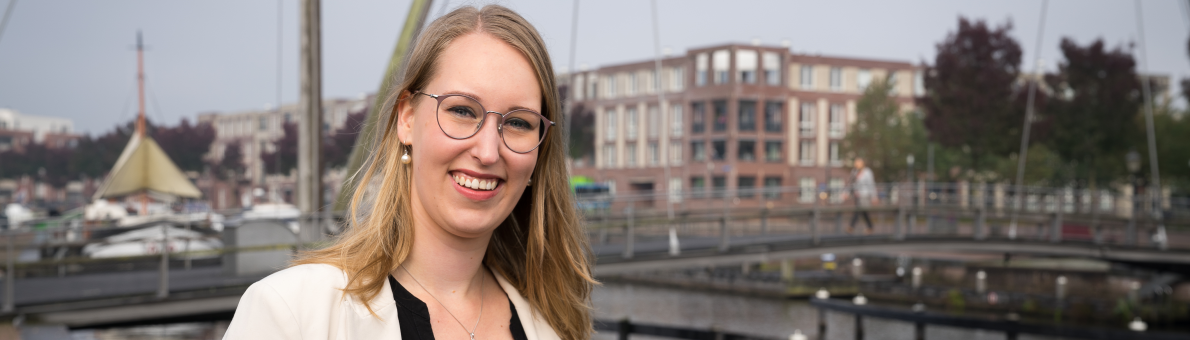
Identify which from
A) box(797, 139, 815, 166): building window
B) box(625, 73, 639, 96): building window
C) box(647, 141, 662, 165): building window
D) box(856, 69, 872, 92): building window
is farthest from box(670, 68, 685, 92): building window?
box(856, 69, 872, 92): building window

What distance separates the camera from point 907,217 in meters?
17.6

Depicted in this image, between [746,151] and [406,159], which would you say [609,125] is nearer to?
[746,151]

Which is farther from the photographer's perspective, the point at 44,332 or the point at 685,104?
the point at 685,104

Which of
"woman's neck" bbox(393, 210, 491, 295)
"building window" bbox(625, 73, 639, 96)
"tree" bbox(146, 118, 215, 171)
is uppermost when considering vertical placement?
"building window" bbox(625, 73, 639, 96)

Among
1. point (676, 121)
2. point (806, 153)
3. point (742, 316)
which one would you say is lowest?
point (742, 316)

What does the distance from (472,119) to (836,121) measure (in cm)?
5830

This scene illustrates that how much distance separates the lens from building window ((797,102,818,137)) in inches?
2233

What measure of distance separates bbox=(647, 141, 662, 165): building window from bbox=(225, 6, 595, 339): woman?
179 feet

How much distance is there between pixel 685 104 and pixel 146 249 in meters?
43.1

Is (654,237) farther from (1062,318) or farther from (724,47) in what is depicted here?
(724,47)

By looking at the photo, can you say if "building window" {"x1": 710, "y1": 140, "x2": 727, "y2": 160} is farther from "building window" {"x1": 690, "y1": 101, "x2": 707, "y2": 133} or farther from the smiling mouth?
the smiling mouth

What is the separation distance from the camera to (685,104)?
54.7 m

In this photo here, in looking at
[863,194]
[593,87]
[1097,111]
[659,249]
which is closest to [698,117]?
[593,87]

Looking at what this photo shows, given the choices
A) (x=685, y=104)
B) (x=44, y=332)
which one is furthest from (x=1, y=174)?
(x=685, y=104)
